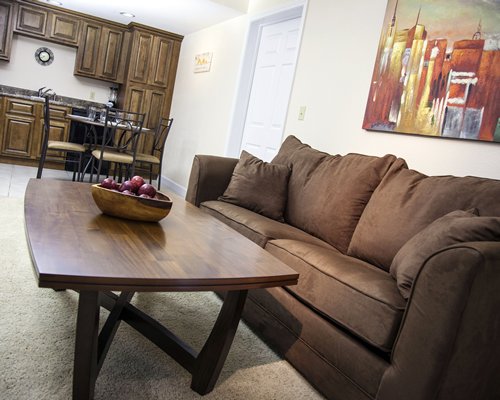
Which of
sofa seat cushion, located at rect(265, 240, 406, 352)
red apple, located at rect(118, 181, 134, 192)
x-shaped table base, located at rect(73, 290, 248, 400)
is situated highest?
red apple, located at rect(118, 181, 134, 192)

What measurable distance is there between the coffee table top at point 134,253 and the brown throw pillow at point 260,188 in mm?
829

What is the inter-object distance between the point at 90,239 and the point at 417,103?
2081 mm

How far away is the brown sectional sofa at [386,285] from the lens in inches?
48.8

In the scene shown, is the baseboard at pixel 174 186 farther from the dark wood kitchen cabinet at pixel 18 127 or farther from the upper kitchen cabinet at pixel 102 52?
the dark wood kitchen cabinet at pixel 18 127

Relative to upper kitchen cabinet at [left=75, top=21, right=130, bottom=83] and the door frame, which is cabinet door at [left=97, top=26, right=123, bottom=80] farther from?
the door frame

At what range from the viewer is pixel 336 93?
3.29 metres

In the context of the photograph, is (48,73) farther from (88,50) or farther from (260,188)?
(260,188)

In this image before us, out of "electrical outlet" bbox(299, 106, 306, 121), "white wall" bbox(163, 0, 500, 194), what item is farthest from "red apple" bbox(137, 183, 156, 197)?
"electrical outlet" bbox(299, 106, 306, 121)

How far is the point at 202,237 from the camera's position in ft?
5.35

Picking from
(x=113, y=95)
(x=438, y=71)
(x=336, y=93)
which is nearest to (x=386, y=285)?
(x=438, y=71)

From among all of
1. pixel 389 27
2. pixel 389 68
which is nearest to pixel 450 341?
pixel 389 68

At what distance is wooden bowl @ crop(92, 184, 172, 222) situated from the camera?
1.63 meters

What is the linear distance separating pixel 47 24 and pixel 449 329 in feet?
21.1

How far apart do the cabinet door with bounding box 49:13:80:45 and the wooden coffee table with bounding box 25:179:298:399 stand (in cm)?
497
